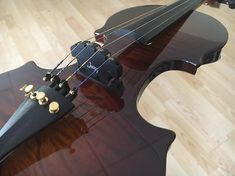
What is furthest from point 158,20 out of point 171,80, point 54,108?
point 171,80

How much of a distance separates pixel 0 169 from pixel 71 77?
0.36m

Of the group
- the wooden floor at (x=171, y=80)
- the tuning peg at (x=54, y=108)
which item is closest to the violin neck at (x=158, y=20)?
the tuning peg at (x=54, y=108)

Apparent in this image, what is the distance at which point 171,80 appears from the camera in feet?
5.68

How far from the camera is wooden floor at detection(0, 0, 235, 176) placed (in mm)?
1349

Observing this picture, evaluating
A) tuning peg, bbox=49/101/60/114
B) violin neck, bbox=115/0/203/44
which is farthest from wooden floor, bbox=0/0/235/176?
tuning peg, bbox=49/101/60/114

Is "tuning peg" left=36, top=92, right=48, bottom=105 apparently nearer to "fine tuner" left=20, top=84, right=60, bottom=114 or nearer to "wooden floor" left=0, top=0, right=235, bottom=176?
"fine tuner" left=20, top=84, right=60, bottom=114

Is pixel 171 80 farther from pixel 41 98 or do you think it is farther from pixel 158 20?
pixel 41 98

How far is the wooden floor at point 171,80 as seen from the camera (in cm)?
135

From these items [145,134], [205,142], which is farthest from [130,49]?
[205,142]

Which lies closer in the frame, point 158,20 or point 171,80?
point 158,20

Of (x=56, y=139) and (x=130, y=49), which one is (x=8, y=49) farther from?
(x=56, y=139)

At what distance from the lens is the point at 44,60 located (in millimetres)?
1832

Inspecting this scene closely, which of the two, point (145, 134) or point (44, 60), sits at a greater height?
point (145, 134)

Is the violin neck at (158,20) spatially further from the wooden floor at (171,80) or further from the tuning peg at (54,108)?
the wooden floor at (171,80)
